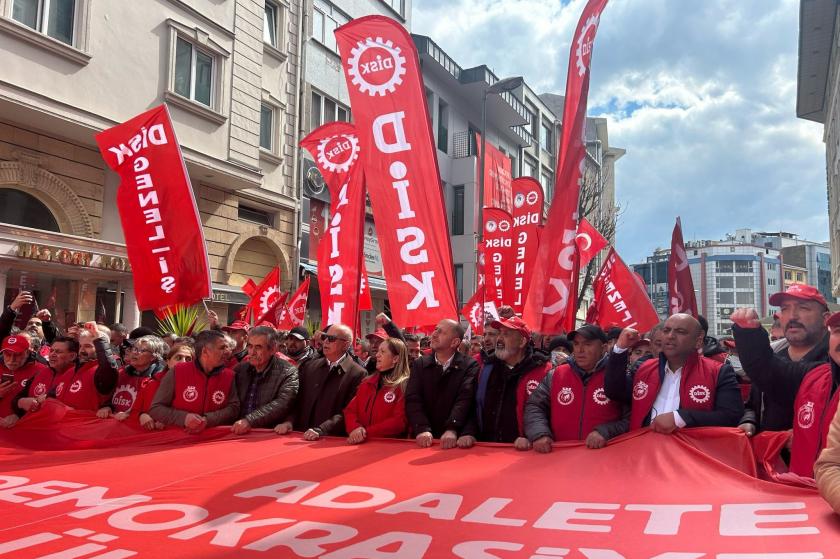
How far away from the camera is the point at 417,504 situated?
3488 mm

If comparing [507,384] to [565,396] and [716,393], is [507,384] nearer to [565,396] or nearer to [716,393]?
[565,396]

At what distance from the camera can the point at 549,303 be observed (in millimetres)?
5895

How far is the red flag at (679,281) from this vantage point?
1120 cm

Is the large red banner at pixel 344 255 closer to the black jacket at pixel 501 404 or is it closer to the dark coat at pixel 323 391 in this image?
the dark coat at pixel 323 391

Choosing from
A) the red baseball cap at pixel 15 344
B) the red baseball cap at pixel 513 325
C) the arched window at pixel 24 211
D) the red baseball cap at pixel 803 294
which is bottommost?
the red baseball cap at pixel 15 344

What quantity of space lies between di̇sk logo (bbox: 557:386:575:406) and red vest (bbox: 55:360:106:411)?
425 cm

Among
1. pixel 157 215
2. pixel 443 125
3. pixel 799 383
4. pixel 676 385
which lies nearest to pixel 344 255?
pixel 157 215

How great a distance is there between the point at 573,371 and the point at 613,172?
63932mm

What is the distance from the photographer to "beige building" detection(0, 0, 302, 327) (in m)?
12.4

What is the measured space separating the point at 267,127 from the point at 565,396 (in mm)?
16340

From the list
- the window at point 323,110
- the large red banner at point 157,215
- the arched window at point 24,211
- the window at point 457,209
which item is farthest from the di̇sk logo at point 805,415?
the window at point 457,209

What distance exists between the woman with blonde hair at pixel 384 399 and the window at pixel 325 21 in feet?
59.4

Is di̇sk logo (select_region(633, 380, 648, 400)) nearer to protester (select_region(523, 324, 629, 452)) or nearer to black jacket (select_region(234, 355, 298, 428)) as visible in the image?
protester (select_region(523, 324, 629, 452))

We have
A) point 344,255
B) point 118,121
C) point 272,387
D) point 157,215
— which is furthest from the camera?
point 118,121
